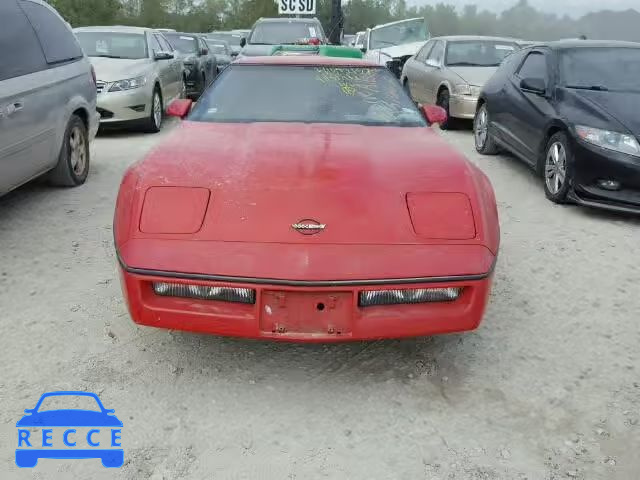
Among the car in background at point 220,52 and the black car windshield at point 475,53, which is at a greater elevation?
the black car windshield at point 475,53

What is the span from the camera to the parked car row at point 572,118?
538 centimetres

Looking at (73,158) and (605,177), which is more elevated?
(605,177)

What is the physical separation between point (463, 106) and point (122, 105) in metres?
4.94

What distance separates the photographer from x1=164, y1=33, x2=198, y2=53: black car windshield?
1427 cm

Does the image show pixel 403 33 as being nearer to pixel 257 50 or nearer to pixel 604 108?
pixel 257 50

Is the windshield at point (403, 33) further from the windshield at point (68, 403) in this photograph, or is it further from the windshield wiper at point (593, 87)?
the windshield at point (68, 403)

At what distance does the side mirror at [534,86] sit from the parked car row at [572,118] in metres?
0.01

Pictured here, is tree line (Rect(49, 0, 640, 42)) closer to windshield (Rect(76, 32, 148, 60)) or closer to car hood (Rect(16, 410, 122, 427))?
windshield (Rect(76, 32, 148, 60))

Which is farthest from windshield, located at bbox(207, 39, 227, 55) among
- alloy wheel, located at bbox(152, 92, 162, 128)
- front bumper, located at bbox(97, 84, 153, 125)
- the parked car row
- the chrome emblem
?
the chrome emblem

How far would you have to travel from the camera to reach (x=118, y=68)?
30.4ft

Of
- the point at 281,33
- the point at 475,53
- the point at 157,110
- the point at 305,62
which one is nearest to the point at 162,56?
the point at 157,110

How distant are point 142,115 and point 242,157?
6407 mm

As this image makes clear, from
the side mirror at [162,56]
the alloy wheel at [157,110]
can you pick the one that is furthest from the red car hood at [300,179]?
the side mirror at [162,56]

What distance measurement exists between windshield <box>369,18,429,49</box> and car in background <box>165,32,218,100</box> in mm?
5195
